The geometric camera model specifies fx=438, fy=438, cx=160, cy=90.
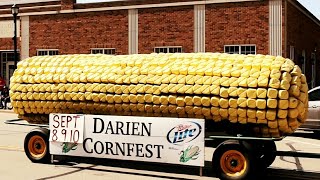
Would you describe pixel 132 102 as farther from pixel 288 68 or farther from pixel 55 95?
pixel 288 68

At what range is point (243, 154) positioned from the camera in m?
7.62

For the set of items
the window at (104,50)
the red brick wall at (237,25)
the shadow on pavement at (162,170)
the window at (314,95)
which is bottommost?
the shadow on pavement at (162,170)

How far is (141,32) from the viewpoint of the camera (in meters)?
26.8

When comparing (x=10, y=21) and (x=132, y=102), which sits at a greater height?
(x=10, y=21)

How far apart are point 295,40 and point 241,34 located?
4161 mm

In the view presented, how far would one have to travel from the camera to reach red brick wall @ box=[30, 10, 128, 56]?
1086 inches

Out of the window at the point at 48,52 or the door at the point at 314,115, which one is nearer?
the door at the point at 314,115

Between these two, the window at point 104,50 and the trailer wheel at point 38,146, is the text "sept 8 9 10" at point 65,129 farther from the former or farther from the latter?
the window at point 104,50

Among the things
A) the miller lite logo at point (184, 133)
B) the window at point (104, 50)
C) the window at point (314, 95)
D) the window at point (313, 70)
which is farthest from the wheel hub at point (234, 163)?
the window at point (313, 70)

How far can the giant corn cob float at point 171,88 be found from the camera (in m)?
7.46

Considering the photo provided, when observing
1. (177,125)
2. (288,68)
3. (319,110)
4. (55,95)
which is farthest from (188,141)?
(319,110)

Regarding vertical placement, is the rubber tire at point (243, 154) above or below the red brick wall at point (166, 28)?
below

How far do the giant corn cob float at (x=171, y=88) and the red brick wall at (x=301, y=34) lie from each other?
17152 millimetres

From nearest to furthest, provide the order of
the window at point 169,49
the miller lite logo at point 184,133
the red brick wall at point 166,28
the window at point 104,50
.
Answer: the miller lite logo at point 184,133
the red brick wall at point 166,28
the window at point 169,49
the window at point 104,50
